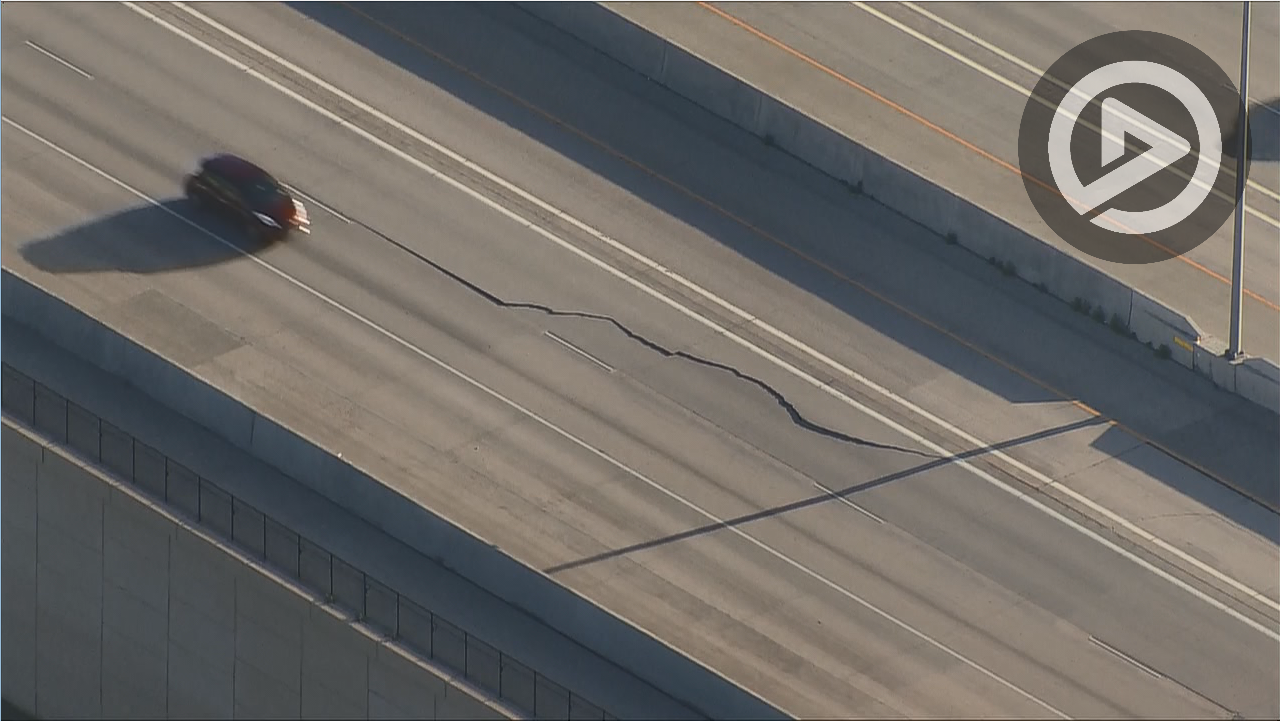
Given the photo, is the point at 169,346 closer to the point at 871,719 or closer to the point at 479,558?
the point at 479,558

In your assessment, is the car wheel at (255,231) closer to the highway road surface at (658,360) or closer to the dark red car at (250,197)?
the dark red car at (250,197)

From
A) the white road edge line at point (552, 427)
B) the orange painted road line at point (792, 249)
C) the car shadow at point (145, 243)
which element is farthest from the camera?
the car shadow at point (145, 243)

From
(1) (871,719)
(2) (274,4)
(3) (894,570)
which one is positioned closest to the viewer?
(1) (871,719)

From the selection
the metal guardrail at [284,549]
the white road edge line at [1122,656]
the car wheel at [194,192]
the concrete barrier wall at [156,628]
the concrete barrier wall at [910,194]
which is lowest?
the concrete barrier wall at [156,628]

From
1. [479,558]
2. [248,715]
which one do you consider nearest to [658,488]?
[479,558]

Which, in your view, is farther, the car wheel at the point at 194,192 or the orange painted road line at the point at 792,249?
the car wheel at the point at 194,192

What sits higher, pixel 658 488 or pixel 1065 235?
pixel 1065 235

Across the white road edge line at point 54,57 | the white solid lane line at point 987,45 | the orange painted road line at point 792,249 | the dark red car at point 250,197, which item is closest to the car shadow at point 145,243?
the dark red car at point 250,197
